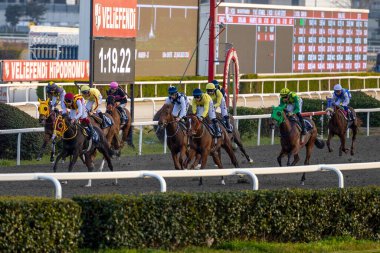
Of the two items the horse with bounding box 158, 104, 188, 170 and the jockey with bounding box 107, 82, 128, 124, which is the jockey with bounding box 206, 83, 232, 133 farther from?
the jockey with bounding box 107, 82, 128, 124

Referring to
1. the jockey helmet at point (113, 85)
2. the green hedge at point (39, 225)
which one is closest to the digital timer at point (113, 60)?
the jockey helmet at point (113, 85)

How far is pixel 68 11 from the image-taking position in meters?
77.8

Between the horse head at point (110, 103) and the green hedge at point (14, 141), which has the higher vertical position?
the horse head at point (110, 103)

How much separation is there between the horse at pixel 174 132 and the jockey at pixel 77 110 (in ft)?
3.08

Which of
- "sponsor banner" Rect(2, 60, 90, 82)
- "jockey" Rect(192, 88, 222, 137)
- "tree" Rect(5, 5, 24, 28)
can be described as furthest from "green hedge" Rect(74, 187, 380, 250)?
"tree" Rect(5, 5, 24, 28)

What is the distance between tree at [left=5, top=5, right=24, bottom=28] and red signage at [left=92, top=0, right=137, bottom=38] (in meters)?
60.2

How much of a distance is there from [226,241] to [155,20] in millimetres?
20393

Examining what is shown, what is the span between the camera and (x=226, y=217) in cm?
916

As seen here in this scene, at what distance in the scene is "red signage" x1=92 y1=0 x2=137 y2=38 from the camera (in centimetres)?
1753

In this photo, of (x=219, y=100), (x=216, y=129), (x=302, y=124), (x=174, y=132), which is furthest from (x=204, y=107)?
(x=302, y=124)

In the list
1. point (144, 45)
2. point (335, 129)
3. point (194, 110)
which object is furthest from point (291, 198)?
point (144, 45)

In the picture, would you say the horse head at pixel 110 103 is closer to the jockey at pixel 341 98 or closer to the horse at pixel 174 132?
the horse at pixel 174 132

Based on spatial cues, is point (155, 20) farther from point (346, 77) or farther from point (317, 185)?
point (317, 185)

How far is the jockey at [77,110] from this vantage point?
14656 mm
